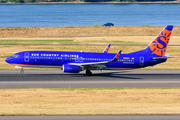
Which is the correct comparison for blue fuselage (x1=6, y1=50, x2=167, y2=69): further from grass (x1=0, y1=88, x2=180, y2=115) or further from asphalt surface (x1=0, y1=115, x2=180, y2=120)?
asphalt surface (x1=0, y1=115, x2=180, y2=120)

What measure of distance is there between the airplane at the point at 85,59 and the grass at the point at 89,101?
920 centimetres

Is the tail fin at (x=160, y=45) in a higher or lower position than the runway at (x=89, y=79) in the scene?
higher

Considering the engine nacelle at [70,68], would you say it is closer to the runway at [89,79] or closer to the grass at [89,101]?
the runway at [89,79]

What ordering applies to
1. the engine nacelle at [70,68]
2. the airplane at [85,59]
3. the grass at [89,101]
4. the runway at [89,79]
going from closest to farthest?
the grass at [89,101] → the runway at [89,79] → the engine nacelle at [70,68] → the airplane at [85,59]

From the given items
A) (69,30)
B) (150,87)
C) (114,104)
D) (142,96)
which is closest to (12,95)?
(114,104)

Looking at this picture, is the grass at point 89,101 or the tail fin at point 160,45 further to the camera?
the tail fin at point 160,45

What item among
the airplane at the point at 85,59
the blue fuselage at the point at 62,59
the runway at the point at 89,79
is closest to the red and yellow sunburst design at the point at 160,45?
the airplane at the point at 85,59

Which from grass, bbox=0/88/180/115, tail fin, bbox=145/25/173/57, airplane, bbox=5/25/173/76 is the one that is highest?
tail fin, bbox=145/25/173/57

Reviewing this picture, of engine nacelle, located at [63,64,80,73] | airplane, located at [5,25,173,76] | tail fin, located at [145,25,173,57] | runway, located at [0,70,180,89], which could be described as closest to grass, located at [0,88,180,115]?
runway, located at [0,70,180,89]

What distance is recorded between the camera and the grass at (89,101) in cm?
2933

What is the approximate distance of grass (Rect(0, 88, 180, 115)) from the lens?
29328 mm

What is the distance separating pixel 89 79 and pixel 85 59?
385 cm

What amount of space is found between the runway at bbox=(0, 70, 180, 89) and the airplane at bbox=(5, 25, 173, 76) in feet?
5.67

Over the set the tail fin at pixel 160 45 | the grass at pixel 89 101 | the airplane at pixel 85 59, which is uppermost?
the tail fin at pixel 160 45
